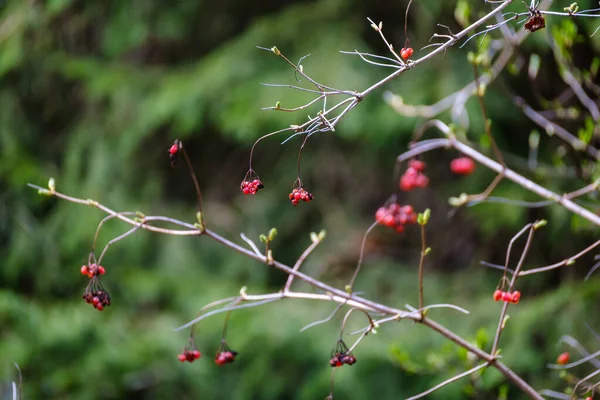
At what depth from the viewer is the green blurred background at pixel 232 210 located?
2684mm

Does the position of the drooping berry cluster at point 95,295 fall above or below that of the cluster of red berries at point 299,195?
above

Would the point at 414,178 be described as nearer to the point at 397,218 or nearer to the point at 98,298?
the point at 397,218

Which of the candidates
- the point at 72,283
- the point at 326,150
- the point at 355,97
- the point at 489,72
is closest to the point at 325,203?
the point at 326,150

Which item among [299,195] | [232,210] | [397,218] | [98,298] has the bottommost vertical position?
[397,218]

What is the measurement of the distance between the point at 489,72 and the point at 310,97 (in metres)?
1.05

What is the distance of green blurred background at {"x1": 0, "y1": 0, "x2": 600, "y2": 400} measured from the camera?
268cm

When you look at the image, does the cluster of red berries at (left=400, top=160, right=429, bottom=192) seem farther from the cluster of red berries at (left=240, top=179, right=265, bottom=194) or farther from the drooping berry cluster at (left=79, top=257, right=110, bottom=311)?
the drooping berry cluster at (left=79, top=257, right=110, bottom=311)

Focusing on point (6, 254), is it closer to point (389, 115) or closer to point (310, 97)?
point (310, 97)

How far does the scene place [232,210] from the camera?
3855 millimetres

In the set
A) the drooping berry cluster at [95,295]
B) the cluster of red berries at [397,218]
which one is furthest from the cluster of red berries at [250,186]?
the cluster of red berries at [397,218]

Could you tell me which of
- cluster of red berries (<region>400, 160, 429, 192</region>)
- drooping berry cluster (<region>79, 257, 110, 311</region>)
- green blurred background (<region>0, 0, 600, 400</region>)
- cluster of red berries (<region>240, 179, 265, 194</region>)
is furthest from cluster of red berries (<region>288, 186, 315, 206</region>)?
green blurred background (<region>0, 0, 600, 400</region>)

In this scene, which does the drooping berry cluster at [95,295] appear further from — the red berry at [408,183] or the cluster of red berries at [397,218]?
the red berry at [408,183]

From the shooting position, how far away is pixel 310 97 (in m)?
2.68

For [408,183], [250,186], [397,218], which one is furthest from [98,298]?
[408,183]
